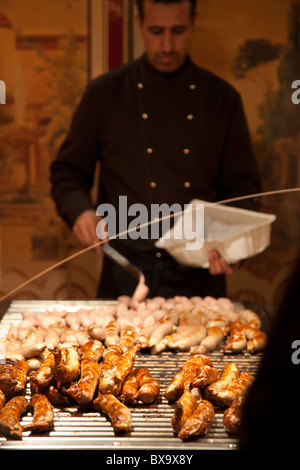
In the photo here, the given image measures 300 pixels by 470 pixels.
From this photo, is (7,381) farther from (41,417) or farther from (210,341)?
(210,341)

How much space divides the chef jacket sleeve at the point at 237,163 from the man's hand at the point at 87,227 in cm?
47

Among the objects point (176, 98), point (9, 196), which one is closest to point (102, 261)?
point (176, 98)

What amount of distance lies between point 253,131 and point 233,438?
6.19 ft

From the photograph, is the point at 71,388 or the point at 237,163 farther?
the point at 237,163

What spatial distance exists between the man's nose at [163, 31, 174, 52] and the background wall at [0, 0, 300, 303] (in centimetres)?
40

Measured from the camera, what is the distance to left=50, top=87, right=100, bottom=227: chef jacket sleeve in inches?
86.3

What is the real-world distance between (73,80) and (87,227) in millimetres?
906

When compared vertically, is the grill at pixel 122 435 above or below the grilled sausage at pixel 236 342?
below

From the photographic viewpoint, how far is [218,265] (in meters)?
1.71

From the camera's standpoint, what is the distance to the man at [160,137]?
2156mm

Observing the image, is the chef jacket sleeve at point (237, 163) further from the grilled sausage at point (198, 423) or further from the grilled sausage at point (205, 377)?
the grilled sausage at point (198, 423)

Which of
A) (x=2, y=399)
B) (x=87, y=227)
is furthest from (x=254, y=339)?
(x=87, y=227)

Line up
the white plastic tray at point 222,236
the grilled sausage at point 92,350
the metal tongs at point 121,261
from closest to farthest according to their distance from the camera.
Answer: the grilled sausage at point 92,350, the white plastic tray at point 222,236, the metal tongs at point 121,261
